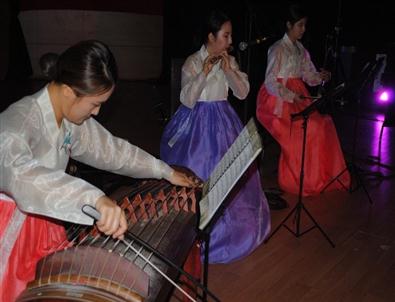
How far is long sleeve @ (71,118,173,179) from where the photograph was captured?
1.63m

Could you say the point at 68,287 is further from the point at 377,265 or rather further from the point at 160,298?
the point at 377,265

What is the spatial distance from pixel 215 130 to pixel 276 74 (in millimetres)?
1076

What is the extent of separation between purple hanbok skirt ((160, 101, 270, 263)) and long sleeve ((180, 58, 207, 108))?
11cm

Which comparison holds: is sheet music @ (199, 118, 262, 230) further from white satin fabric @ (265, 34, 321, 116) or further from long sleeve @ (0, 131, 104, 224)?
white satin fabric @ (265, 34, 321, 116)

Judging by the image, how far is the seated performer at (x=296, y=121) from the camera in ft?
11.2

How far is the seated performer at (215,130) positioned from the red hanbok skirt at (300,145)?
3.05 feet

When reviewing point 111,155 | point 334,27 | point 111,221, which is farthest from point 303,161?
point 334,27

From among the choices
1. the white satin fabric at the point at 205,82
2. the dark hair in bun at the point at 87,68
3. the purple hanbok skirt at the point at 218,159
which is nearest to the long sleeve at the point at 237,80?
the white satin fabric at the point at 205,82

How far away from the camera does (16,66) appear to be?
959 centimetres

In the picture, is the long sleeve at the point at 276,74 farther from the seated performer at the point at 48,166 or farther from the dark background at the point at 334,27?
the seated performer at the point at 48,166

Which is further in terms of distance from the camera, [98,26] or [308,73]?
[98,26]

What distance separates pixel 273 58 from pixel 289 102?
40 cm

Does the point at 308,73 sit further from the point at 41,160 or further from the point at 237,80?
the point at 41,160

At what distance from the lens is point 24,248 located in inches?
53.5
